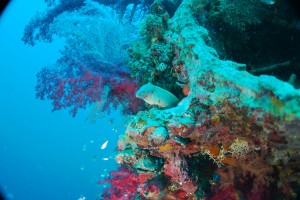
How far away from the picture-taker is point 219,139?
339cm

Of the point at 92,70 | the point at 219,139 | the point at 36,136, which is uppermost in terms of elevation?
the point at 219,139

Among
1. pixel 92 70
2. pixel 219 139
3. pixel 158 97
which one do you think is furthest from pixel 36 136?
pixel 219 139

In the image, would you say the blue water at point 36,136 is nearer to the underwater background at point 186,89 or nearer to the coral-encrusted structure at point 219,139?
the underwater background at point 186,89

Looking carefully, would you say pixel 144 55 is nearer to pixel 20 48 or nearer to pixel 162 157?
pixel 162 157

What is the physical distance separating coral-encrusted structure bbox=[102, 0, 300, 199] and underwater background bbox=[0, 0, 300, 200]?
13 millimetres

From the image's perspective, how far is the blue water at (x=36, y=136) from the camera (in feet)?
217

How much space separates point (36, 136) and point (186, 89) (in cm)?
8341

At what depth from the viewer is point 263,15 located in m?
5.30

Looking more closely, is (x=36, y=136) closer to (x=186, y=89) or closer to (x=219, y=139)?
(x=186, y=89)

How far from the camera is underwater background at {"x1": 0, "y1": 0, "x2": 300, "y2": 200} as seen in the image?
3.09 meters

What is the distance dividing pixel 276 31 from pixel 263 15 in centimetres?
40

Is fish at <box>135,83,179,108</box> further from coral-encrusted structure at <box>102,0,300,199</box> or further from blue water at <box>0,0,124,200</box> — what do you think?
blue water at <box>0,0,124,200</box>

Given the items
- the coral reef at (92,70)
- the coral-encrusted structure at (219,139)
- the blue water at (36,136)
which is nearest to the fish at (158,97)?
the coral-encrusted structure at (219,139)

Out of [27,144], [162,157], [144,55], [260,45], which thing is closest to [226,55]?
[260,45]
